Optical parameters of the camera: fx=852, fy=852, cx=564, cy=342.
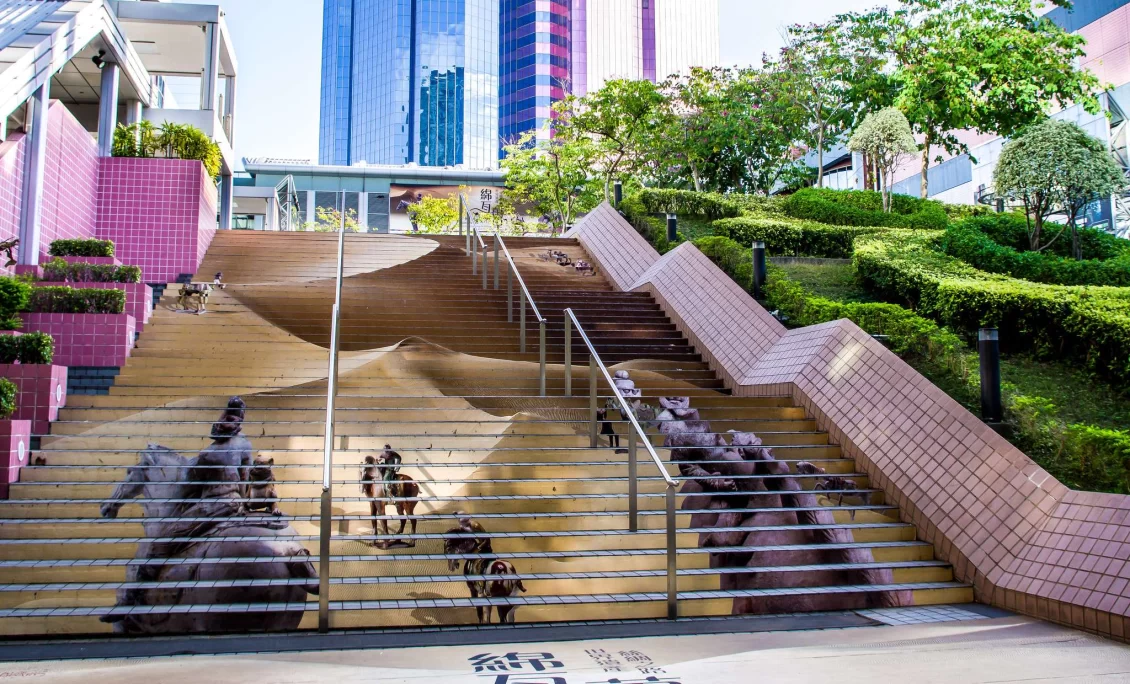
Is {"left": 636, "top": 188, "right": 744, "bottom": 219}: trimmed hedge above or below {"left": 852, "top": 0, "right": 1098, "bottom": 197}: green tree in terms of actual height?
below

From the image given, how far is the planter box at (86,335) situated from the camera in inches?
325

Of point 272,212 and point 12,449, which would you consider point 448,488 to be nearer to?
point 12,449

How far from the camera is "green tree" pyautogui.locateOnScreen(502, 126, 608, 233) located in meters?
23.8

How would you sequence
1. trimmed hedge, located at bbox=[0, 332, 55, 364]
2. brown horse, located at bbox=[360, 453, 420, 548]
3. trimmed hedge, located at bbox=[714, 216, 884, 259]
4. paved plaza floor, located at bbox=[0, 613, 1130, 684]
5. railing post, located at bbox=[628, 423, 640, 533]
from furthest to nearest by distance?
1. trimmed hedge, located at bbox=[714, 216, 884, 259]
2. trimmed hedge, located at bbox=[0, 332, 55, 364]
3. railing post, located at bbox=[628, 423, 640, 533]
4. brown horse, located at bbox=[360, 453, 420, 548]
5. paved plaza floor, located at bbox=[0, 613, 1130, 684]

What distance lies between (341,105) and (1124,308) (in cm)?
11500

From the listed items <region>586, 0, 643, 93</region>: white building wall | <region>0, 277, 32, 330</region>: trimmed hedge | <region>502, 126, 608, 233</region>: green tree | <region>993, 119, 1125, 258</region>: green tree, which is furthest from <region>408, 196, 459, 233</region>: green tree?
<region>586, 0, 643, 93</region>: white building wall

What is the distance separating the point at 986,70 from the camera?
753 inches

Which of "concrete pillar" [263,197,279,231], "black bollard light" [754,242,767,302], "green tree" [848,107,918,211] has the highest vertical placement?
"concrete pillar" [263,197,279,231]

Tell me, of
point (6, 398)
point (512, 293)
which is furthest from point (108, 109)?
point (6, 398)

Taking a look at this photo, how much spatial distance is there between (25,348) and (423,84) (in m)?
103

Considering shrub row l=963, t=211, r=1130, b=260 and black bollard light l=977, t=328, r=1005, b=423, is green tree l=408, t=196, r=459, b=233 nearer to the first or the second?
shrub row l=963, t=211, r=1130, b=260

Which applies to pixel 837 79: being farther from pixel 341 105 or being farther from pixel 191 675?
pixel 341 105

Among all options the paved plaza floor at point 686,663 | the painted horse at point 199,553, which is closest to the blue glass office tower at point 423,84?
the painted horse at point 199,553

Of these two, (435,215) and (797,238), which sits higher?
(435,215)
